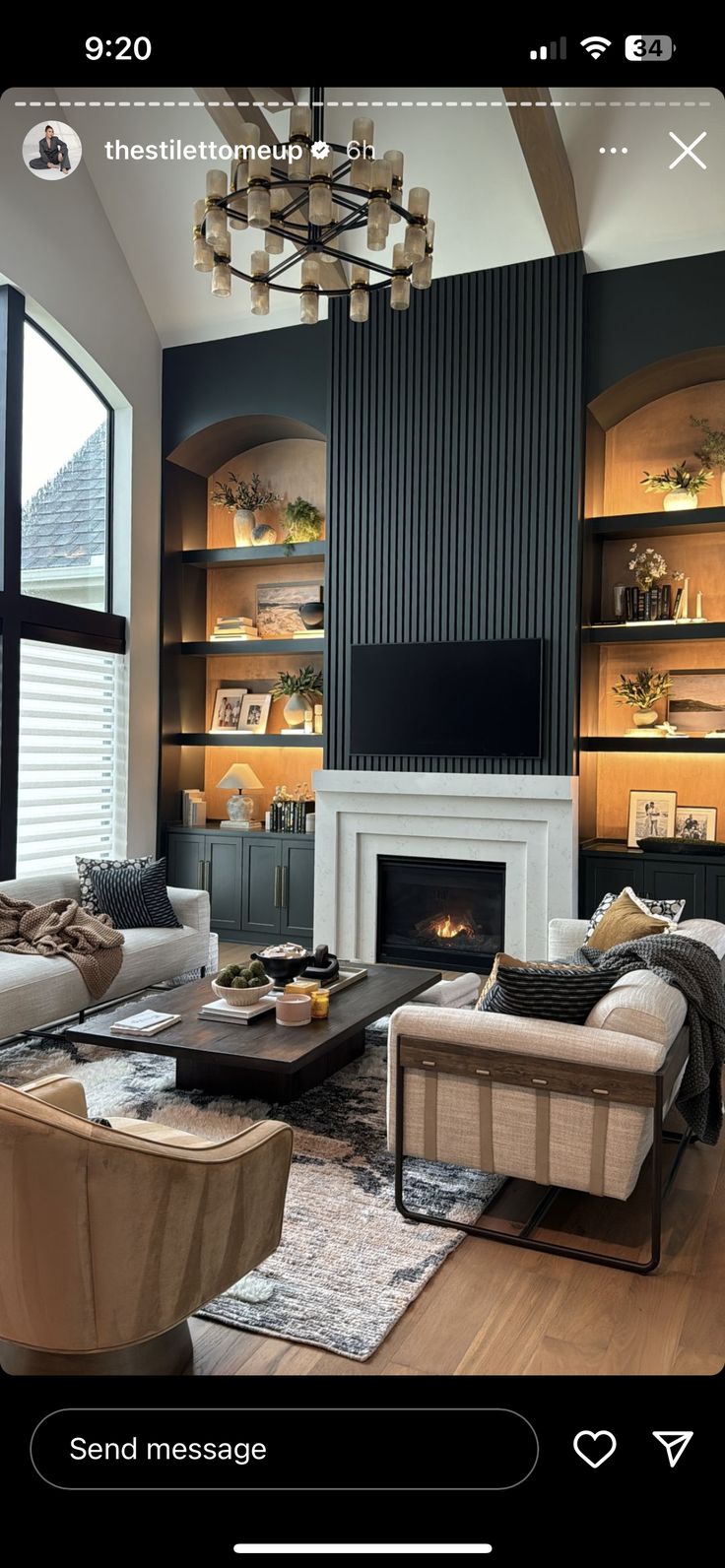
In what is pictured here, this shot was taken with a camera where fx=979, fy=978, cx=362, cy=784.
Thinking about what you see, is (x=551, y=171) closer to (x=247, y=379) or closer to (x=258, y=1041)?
(x=247, y=379)

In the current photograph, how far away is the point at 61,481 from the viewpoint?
5.80 meters

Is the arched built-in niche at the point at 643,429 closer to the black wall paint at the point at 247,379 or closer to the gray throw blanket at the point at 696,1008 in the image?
the black wall paint at the point at 247,379

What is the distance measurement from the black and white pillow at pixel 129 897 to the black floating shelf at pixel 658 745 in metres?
2.43

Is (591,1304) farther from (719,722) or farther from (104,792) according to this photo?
(104,792)

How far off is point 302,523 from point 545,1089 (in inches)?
187

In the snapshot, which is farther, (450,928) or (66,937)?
(450,928)

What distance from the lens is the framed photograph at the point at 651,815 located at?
5551 mm

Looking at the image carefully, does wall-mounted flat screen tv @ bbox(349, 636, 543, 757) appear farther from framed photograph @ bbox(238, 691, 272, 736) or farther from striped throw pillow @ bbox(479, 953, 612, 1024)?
striped throw pillow @ bbox(479, 953, 612, 1024)

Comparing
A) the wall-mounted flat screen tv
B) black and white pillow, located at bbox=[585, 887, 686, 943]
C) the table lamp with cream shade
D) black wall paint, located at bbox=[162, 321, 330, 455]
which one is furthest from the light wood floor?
black wall paint, located at bbox=[162, 321, 330, 455]

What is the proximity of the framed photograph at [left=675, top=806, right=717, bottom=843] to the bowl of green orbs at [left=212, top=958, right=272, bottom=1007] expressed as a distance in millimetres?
2954

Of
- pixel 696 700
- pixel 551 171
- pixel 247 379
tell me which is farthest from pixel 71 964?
pixel 551 171
